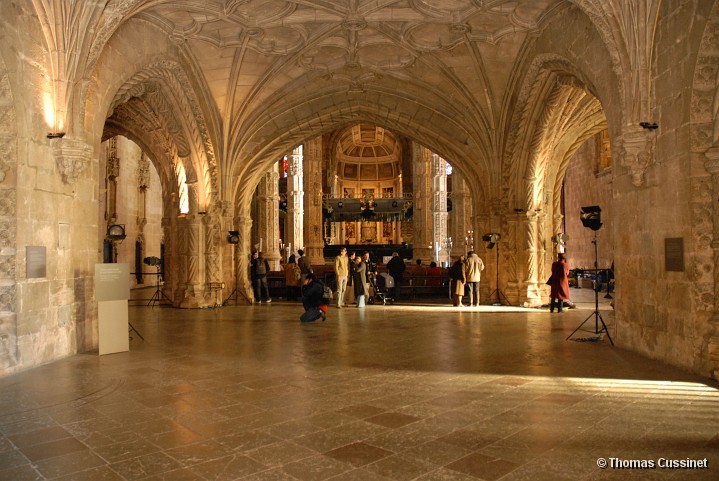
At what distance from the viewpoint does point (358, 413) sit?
180 inches

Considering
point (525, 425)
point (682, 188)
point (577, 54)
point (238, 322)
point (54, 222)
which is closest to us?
point (525, 425)

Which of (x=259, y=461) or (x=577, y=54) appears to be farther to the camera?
(x=577, y=54)

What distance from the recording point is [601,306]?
44.3ft

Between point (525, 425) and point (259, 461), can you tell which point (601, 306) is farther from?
point (259, 461)

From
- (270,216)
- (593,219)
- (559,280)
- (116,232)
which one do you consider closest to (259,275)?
(116,232)

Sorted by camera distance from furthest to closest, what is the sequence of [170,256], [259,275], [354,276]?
[259,275] → [170,256] → [354,276]

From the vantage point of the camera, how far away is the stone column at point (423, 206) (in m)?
25.9

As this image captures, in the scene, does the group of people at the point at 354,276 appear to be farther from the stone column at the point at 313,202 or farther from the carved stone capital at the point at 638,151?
the stone column at the point at 313,202

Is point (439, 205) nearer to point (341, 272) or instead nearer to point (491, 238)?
point (491, 238)

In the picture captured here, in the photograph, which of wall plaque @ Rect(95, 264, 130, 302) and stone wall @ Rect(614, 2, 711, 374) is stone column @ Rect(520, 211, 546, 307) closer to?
stone wall @ Rect(614, 2, 711, 374)

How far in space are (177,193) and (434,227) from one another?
14192 mm

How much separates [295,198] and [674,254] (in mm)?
21417

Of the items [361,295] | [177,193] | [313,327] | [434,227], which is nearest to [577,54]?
[313,327]

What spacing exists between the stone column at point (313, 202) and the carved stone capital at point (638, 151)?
1995 cm
